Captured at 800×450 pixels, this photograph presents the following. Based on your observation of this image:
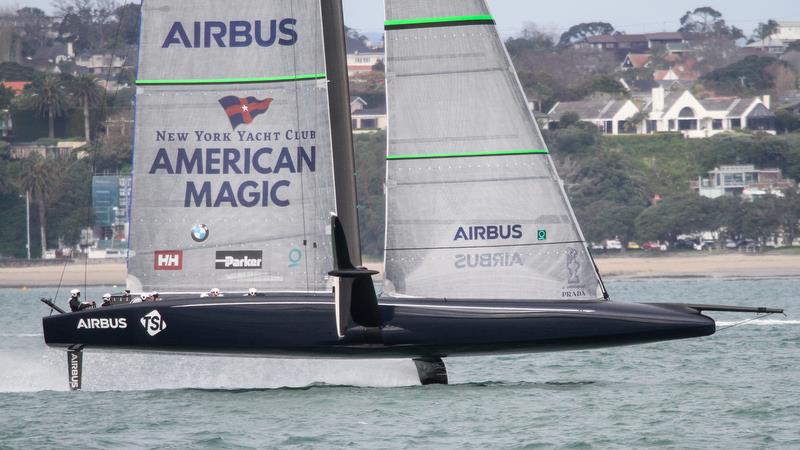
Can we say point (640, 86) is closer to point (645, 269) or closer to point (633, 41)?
point (633, 41)

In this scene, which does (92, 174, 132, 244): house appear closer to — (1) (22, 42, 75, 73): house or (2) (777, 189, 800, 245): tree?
(2) (777, 189, 800, 245): tree

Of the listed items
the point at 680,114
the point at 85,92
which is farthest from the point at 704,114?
the point at 85,92

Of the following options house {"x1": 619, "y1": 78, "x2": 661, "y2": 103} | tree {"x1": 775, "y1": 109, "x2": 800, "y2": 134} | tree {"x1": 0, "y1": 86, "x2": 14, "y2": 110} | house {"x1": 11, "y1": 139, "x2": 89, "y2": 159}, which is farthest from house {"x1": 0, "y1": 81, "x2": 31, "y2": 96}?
tree {"x1": 775, "y1": 109, "x2": 800, "y2": 134}

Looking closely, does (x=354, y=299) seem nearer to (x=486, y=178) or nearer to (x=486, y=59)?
(x=486, y=178)

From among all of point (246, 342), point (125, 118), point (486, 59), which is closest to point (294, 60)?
point (486, 59)

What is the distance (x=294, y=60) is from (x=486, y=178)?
8.56 feet

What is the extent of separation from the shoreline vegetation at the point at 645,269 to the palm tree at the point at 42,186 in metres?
3.76

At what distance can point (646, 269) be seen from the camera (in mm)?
72500

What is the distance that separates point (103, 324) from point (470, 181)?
4.50 metres

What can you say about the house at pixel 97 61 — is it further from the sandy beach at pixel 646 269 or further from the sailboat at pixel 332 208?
the sailboat at pixel 332 208

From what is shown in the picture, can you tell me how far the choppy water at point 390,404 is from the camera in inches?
603

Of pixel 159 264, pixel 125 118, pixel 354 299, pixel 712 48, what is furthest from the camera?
pixel 712 48

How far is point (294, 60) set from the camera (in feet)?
58.6

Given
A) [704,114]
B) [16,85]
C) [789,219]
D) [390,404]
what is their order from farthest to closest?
[16,85] < [704,114] < [789,219] < [390,404]
